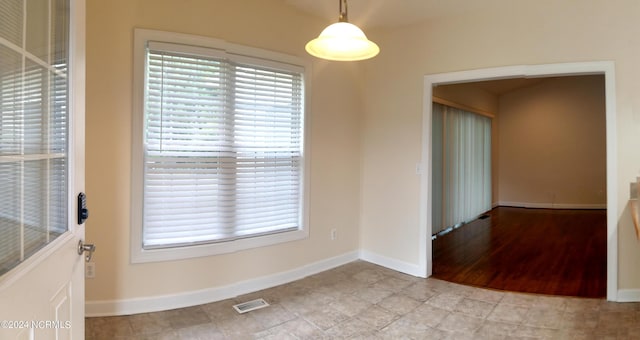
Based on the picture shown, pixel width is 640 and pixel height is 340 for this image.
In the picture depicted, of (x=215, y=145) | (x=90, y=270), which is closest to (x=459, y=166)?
(x=215, y=145)

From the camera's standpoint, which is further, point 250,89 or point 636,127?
point 250,89

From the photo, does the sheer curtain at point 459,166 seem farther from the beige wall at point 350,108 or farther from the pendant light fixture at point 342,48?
the pendant light fixture at point 342,48

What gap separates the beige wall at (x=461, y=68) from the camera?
2.76 metres

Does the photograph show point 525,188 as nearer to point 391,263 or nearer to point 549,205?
point 549,205

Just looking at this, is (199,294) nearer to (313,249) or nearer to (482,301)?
(313,249)

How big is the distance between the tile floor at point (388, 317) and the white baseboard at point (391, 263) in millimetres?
344

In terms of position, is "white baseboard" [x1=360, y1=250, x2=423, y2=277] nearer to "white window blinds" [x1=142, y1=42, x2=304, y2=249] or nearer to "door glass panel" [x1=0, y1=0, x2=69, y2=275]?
"white window blinds" [x1=142, y1=42, x2=304, y2=249]

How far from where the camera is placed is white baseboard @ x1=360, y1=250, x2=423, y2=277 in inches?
139

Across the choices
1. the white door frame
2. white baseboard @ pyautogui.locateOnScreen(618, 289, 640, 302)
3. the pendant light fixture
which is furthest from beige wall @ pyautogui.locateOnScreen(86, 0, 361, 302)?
white baseboard @ pyautogui.locateOnScreen(618, 289, 640, 302)

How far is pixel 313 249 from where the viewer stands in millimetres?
3561

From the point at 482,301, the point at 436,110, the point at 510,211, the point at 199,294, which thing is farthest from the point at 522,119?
the point at 199,294

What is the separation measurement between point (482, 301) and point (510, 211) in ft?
18.2

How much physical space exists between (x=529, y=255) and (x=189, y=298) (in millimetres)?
4051

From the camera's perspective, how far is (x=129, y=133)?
8.21 feet
